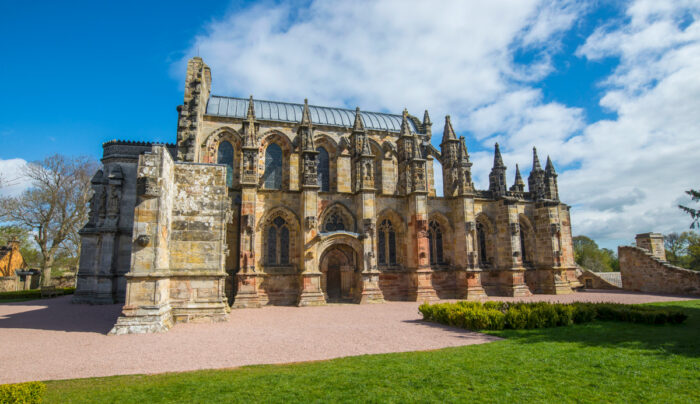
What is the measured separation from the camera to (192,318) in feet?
47.4

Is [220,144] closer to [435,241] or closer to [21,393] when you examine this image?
[435,241]

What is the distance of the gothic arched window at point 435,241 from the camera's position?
26172 millimetres

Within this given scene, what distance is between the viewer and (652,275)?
27.9m

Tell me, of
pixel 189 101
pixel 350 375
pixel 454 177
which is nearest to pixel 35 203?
pixel 189 101

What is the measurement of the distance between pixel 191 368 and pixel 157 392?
179 cm

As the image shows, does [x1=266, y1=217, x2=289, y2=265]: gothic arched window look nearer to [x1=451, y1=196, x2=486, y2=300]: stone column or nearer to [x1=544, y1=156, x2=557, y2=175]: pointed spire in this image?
Answer: [x1=451, y1=196, x2=486, y2=300]: stone column

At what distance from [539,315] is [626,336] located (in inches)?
95.6

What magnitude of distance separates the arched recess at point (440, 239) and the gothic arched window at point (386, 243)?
8.89 feet

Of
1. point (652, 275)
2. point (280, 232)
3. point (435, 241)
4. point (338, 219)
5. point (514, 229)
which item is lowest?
point (652, 275)

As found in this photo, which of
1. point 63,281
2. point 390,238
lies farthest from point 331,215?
point 63,281

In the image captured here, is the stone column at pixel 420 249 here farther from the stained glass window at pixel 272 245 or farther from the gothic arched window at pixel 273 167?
the gothic arched window at pixel 273 167

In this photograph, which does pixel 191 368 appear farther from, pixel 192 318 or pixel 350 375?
pixel 192 318

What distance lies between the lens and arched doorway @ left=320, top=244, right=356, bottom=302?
2391cm

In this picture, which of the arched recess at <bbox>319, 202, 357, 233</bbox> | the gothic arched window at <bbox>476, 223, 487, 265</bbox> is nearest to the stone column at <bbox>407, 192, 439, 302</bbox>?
the arched recess at <bbox>319, 202, 357, 233</bbox>
